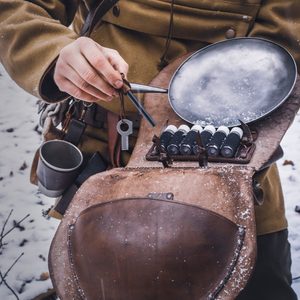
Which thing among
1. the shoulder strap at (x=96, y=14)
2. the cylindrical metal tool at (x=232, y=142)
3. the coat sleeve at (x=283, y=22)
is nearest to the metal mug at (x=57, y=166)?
the shoulder strap at (x=96, y=14)

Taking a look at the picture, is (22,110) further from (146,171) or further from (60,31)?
(146,171)

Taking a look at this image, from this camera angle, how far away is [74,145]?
2.09m

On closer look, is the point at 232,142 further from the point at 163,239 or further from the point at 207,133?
the point at 163,239

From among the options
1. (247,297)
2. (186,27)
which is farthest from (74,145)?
(247,297)

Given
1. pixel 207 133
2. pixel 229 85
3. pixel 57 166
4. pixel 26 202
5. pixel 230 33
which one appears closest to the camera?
pixel 207 133

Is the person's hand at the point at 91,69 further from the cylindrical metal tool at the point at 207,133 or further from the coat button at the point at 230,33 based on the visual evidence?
the coat button at the point at 230,33

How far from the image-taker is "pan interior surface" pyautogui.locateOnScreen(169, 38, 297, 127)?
1683mm

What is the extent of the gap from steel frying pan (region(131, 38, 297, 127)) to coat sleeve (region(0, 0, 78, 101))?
0.34 meters

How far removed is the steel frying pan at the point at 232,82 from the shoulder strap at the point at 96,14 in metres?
0.31

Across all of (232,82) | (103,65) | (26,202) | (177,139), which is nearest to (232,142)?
(177,139)

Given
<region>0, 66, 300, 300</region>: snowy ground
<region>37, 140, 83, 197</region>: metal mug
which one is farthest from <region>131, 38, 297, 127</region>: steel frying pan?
<region>0, 66, 300, 300</region>: snowy ground

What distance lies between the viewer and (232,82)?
176 centimetres

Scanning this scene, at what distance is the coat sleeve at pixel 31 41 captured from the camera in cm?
182

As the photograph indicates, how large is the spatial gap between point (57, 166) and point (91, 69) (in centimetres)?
66
